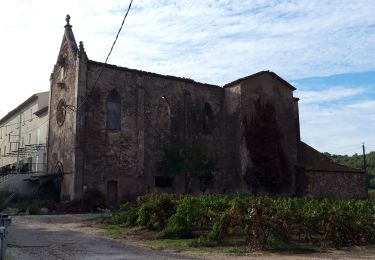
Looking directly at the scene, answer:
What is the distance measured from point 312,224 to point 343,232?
0.98 meters

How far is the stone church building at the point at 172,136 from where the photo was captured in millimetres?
31828

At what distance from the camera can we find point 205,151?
119 ft

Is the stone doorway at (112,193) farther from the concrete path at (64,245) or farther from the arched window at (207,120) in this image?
the concrete path at (64,245)

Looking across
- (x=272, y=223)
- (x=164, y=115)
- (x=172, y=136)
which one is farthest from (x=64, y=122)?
(x=272, y=223)

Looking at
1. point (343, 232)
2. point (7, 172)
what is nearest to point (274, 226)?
point (343, 232)

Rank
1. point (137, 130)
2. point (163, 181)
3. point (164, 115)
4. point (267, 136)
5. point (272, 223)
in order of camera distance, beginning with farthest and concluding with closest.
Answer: point (267, 136)
point (164, 115)
point (163, 181)
point (137, 130)
point (272, 223)

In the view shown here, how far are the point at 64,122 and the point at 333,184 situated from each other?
21.8m

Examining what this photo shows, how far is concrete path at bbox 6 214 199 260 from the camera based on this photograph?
478 inches

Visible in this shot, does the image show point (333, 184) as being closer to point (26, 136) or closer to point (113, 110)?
point (113, 110)

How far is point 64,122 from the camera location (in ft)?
111

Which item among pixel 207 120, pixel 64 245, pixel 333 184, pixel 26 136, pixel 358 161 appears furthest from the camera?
pixel 358 161

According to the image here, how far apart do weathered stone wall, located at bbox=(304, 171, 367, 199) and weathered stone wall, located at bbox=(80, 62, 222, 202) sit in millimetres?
7884

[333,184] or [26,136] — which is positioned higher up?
[26,136]

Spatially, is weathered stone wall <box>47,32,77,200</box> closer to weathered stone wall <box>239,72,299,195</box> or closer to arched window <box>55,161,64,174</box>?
arched window <box>55,161,64,174</box>
